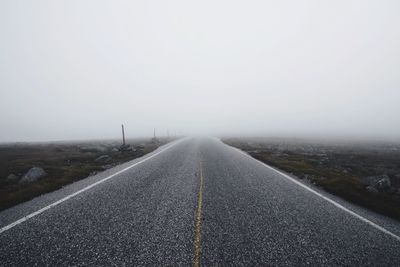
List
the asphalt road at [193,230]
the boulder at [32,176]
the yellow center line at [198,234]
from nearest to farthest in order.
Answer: the yellow center line at [198,234]
the asphalt road at [193,230]
the boulder at [32,176]

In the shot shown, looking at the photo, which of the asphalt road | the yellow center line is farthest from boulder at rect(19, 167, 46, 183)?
the yellow center line

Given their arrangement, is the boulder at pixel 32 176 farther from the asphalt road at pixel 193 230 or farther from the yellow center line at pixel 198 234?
the yellow center line at pixel 198 234

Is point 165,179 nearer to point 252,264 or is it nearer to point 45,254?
point 45,254

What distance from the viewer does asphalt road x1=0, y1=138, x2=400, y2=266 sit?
4.01 meters

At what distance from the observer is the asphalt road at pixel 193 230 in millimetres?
4012

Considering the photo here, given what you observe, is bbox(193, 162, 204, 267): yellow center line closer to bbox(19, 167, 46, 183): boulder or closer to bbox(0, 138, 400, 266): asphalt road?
bbox(0, 138, 400, 266): asphalt road

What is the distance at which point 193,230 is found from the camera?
5031 mm

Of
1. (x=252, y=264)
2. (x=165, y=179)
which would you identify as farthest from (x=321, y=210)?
(x=165, y=179)

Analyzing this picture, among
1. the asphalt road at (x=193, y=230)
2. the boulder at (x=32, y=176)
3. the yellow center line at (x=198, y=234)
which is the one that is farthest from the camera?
the boulder at (x=32, y=176)

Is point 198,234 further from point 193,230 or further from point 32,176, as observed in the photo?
point 32,176

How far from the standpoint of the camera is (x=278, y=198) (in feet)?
25.0

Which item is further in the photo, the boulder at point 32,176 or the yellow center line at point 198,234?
the boulder at point 32,176

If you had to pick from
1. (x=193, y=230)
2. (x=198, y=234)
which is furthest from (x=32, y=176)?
(x=198, y=234)

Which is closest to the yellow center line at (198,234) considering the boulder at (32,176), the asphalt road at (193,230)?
the asphalt road at (193,230)
